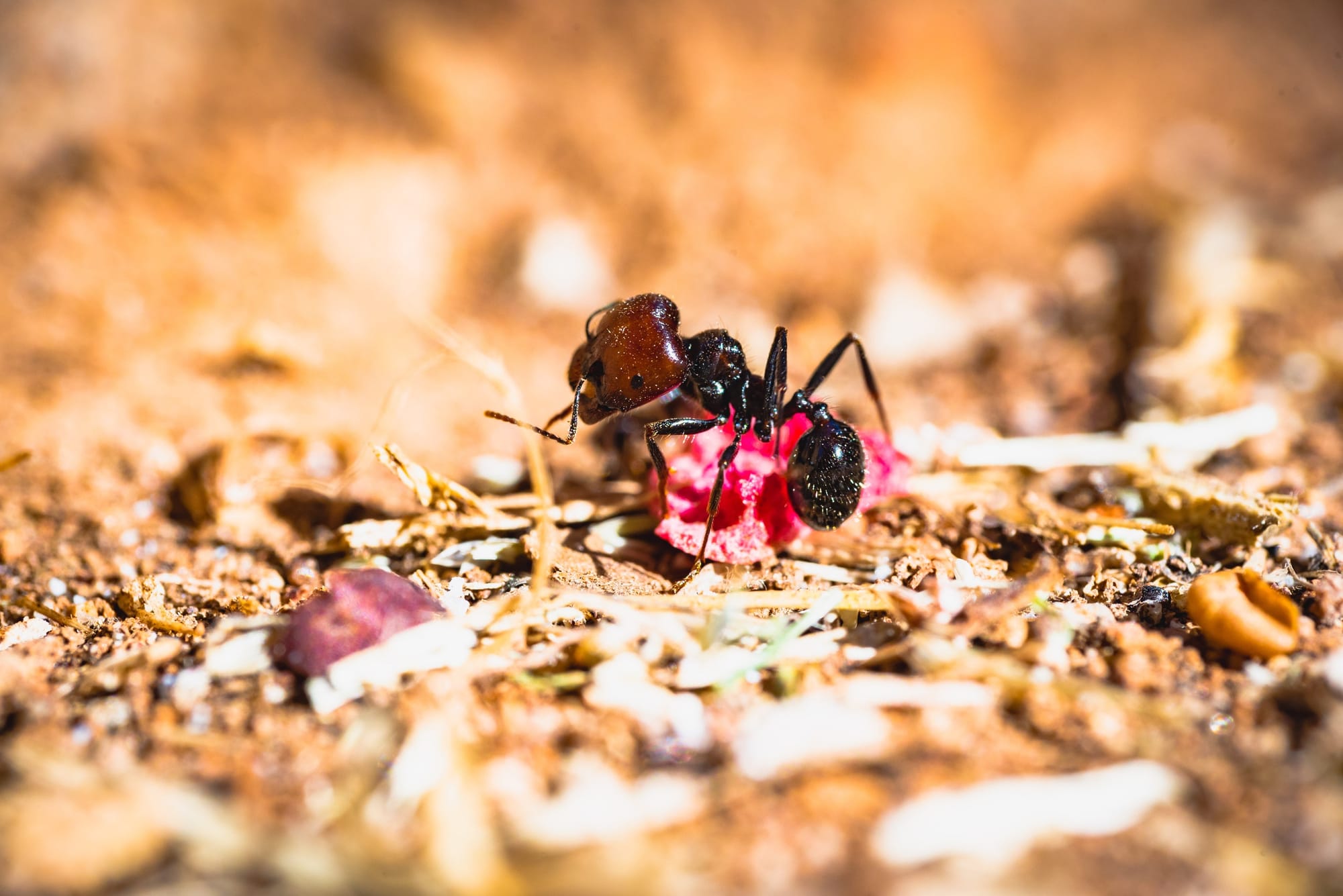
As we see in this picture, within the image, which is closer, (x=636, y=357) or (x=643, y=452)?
(x=636, y=357)

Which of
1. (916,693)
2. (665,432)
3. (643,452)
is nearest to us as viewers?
(916,693)

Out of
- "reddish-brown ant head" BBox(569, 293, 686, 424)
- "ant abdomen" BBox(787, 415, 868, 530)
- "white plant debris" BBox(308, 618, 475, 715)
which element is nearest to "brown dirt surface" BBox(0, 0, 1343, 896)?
"white plant debris" BBox(308, 618, 475, 715)

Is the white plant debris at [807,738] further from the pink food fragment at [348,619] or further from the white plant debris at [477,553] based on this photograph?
the white plant debris at [477,553]

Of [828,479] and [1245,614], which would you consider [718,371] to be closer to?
[828,479]

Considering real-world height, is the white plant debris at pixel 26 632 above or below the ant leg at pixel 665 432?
below

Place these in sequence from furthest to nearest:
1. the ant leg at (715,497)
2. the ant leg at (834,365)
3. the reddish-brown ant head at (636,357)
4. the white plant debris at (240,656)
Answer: the ant leg at (834,365)
the reddish-brown ant head at (636,357)
the ant leg at (715,497)
the white plant debris at (240,656)

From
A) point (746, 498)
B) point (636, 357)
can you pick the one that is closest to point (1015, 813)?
point (746, 498)

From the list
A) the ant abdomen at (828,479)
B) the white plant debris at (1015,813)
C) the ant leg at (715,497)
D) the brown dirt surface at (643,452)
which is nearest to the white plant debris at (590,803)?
the brown dirt surface at (643,452)
